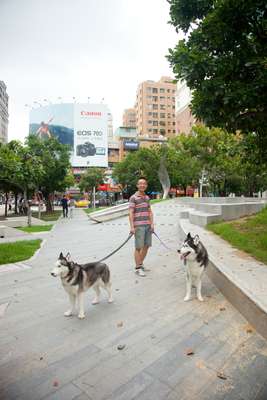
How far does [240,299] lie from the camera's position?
3.69m

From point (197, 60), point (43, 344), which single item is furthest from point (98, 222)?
point (43, 344)

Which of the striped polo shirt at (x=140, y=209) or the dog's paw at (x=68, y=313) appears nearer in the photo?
the dog's paw at (x=68, y=313)

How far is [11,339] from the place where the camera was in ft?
10.3

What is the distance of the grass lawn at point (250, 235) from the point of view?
19.9 feet

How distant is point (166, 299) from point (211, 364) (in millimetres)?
1653

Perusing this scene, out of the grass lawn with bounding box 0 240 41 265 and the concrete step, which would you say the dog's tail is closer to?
the grass lawn with bounding box 0 240 41 265

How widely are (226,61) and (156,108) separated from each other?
8909 centimetres

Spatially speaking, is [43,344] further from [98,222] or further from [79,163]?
[79,163]

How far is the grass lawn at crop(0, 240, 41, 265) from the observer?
685 centimetres

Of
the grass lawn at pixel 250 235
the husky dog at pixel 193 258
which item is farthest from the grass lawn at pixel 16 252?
the grass lawn at pixel 250 235

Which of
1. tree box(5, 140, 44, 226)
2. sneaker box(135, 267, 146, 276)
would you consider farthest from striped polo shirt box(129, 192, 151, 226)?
tree box(5, 140, 44, 226)

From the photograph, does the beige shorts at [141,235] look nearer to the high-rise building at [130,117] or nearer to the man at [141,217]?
the man at [141,217]

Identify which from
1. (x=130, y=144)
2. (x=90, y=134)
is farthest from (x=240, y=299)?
(x=130, y=144)

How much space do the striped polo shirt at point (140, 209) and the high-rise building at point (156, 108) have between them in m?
85.5
